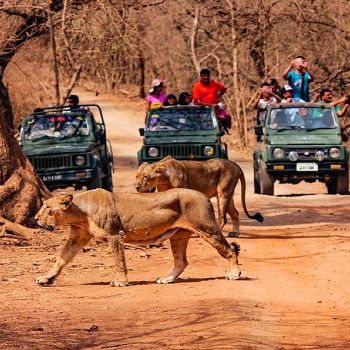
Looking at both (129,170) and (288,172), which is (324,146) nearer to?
(288,172)

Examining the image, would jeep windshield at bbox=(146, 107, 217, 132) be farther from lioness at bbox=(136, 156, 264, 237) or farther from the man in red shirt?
lioness at bbox=(136, 156, 264, 237)

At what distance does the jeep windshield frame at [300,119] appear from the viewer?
2195cm

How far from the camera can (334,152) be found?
21656 mm

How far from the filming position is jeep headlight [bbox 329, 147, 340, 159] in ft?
71.0

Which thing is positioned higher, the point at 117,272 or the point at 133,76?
the point at 117,272

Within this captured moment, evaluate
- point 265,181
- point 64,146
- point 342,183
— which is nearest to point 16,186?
point 64,146

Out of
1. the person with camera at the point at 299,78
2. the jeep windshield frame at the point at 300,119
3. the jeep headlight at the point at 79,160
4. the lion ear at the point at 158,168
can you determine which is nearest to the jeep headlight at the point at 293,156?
the jeep windshield frame at the point at 300,119

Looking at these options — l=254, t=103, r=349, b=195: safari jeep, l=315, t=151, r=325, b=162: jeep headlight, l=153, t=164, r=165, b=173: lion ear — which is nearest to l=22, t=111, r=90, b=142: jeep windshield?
l=254, t=103, r=349, b=195: safari jeep

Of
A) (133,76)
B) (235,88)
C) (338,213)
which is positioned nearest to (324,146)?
(338,213)

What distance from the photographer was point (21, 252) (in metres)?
13.4

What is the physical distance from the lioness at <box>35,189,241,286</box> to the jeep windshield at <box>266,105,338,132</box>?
11.3 meters

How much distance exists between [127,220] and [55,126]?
34.6 feet

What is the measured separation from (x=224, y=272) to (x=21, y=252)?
9.32ft

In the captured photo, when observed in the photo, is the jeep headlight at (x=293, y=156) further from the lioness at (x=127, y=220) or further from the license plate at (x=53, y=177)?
the lioness at (x=127, y=220)
